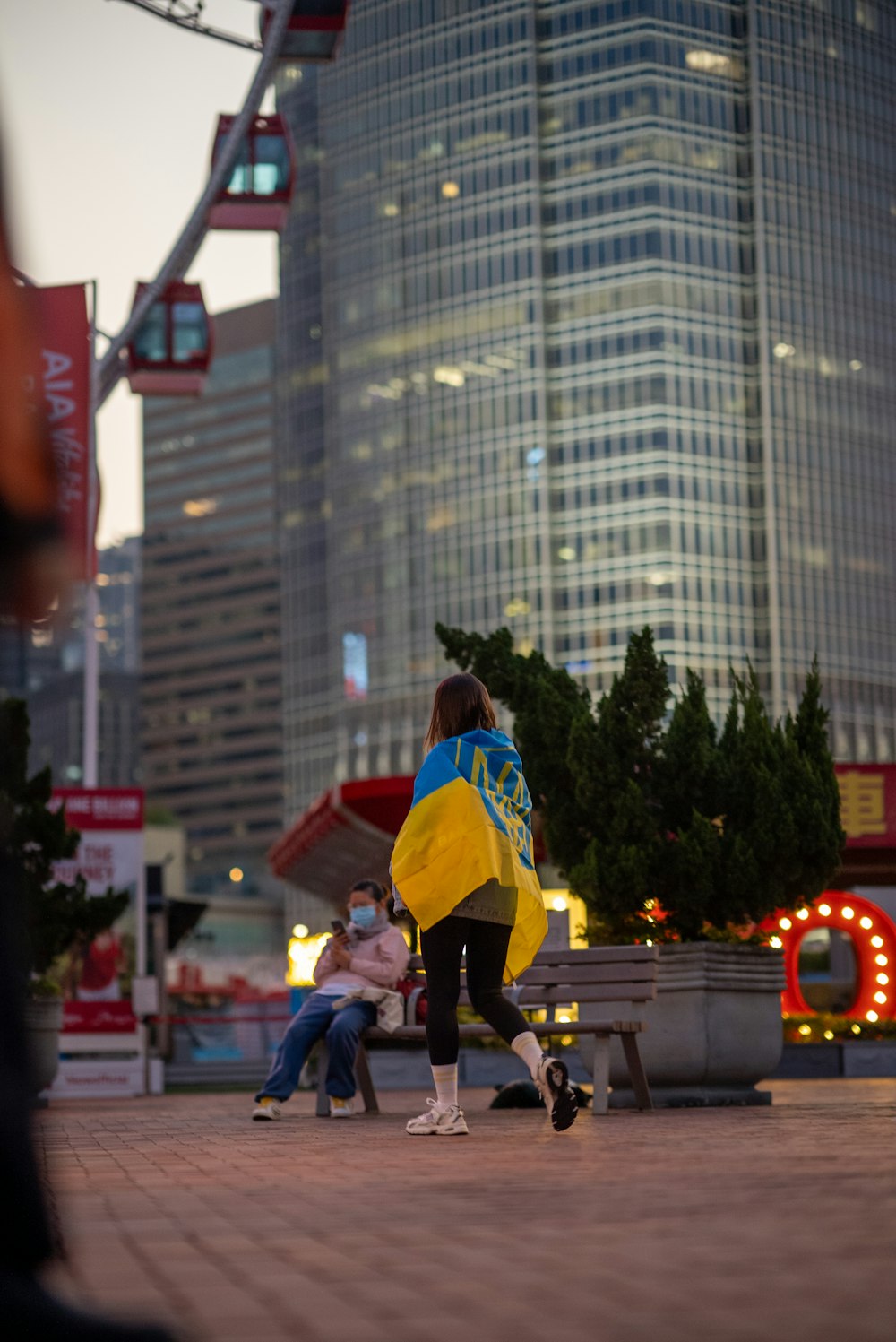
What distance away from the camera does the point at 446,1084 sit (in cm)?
877

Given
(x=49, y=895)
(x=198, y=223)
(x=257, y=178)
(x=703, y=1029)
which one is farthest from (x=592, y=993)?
(x=257, y=178)

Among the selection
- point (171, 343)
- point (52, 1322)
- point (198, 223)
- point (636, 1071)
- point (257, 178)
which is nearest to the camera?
point (52, 1322)

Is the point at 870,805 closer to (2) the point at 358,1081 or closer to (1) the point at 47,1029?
(1) the point at 47,1029

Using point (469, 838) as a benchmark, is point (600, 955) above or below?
below

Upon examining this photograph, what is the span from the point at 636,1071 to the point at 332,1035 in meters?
1.72

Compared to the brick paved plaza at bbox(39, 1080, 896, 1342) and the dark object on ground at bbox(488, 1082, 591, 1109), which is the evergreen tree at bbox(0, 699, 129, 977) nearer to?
the dark object on ground at bbox(488, 1082, 591, 1109)

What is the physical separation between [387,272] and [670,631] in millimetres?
31835

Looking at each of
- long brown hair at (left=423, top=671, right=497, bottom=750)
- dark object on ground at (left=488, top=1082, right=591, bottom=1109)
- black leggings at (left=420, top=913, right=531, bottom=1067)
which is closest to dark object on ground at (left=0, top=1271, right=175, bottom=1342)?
black leggings at (left=420, top=913, right=531, bottom=1067)

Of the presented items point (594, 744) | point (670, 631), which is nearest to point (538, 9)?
point (670, 631)

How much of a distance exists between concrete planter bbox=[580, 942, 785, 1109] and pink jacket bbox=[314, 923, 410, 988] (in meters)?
1.12

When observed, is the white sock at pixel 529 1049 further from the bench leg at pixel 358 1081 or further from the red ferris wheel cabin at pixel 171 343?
the red ferris wheel cabin at pixel 171 343

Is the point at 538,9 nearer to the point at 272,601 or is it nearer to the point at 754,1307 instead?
the point at 272,601

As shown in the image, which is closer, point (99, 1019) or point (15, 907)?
point (15, 907)

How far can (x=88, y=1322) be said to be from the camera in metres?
2.77
